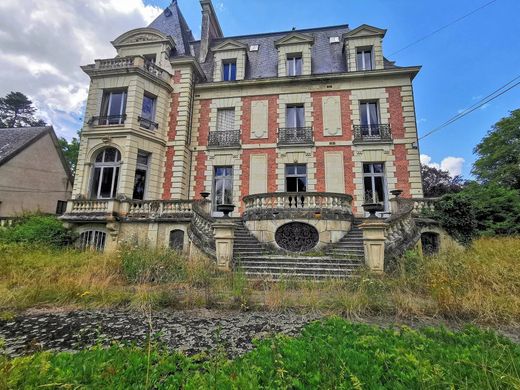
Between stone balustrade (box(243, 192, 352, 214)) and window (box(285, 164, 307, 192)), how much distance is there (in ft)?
10.2

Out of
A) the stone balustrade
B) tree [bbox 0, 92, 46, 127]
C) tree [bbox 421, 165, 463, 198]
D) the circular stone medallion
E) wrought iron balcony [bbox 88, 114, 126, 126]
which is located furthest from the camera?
tree [bbox 0, 92, 46, 127]

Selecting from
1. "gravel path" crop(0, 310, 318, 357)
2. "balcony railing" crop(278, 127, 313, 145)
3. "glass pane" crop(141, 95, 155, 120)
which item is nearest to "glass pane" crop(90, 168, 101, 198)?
"glass pane" crop(141, 95, 155, 120)

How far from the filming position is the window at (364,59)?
1226cm

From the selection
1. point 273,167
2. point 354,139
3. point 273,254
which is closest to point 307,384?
point 273,254

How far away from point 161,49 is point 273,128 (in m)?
7.21

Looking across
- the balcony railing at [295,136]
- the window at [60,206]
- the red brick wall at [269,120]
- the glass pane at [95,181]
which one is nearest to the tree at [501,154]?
the balcony railing at [295,136]

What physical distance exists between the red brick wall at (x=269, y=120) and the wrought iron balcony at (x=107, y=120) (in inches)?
223

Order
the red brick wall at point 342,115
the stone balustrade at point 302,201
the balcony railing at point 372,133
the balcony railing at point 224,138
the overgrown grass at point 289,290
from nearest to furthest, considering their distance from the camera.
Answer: the overgrown grass at point 289,290 → the stone balustrade at point 302,201 → the balcony railing at point 372,133 → the red brick wall at point 342,115 → the balcony railing at point 224,138

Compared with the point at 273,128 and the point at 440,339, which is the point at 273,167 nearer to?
the point at 273,128

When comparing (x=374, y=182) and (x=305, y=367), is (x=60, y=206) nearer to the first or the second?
(x=374, y=182)

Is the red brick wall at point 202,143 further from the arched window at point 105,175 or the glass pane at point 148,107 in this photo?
the arched window at point 105,175

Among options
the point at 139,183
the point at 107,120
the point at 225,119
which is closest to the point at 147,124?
the point at 107,120

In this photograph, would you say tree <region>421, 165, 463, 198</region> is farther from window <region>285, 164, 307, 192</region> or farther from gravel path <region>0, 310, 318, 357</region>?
gravel path <region>0, 310, 318, 357</region>

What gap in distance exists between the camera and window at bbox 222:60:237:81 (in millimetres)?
13430
